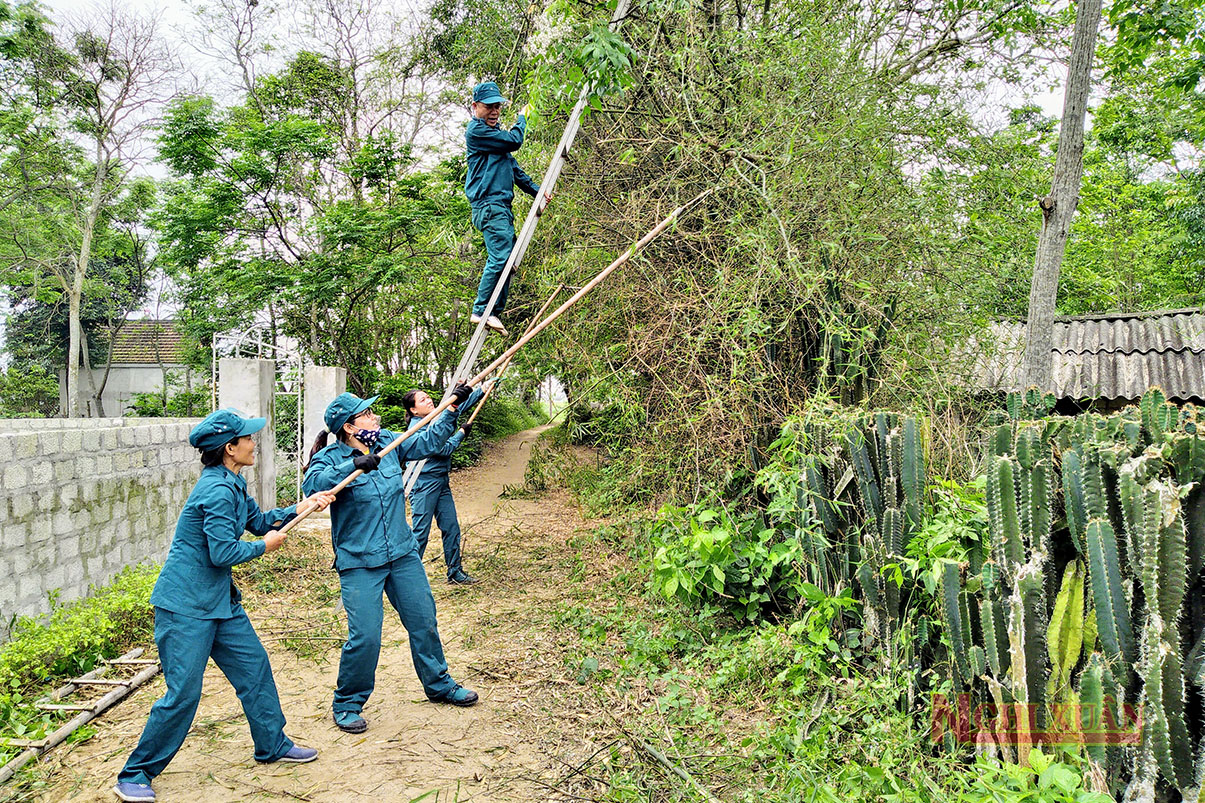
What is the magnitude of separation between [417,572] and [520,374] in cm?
587

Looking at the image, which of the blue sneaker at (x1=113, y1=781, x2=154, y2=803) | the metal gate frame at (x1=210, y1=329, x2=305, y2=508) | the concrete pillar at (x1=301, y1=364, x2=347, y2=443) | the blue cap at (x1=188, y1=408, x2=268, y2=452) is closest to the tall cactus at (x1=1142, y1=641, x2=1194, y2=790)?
the blue cap at (x1=188, y1=408, x2=268, y2=452)

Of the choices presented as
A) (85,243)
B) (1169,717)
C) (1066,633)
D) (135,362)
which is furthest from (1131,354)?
(135,362)

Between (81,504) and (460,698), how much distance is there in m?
3.70

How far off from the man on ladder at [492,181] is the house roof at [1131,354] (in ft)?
21.5

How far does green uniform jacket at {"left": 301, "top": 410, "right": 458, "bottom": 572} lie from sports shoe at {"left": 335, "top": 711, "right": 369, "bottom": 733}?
2.76ft

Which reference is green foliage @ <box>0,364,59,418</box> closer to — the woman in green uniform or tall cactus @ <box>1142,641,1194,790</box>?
the woman in green uniform

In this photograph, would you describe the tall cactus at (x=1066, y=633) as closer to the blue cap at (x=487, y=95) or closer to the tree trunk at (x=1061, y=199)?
the tree trunk at (x=1061, y=199)

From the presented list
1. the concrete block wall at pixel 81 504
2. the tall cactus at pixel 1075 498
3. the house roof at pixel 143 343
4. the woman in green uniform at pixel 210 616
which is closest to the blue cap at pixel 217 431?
the woman in green uniform at pixel 210 616

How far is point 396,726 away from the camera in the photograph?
4242 mm

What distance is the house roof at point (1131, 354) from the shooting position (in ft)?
32.2

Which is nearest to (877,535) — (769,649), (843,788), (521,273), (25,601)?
(769,649)

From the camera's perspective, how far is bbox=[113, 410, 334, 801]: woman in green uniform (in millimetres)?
3441

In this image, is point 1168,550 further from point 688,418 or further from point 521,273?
point 521,273

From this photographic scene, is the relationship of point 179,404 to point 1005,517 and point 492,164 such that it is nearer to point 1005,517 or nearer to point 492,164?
point 492,164
